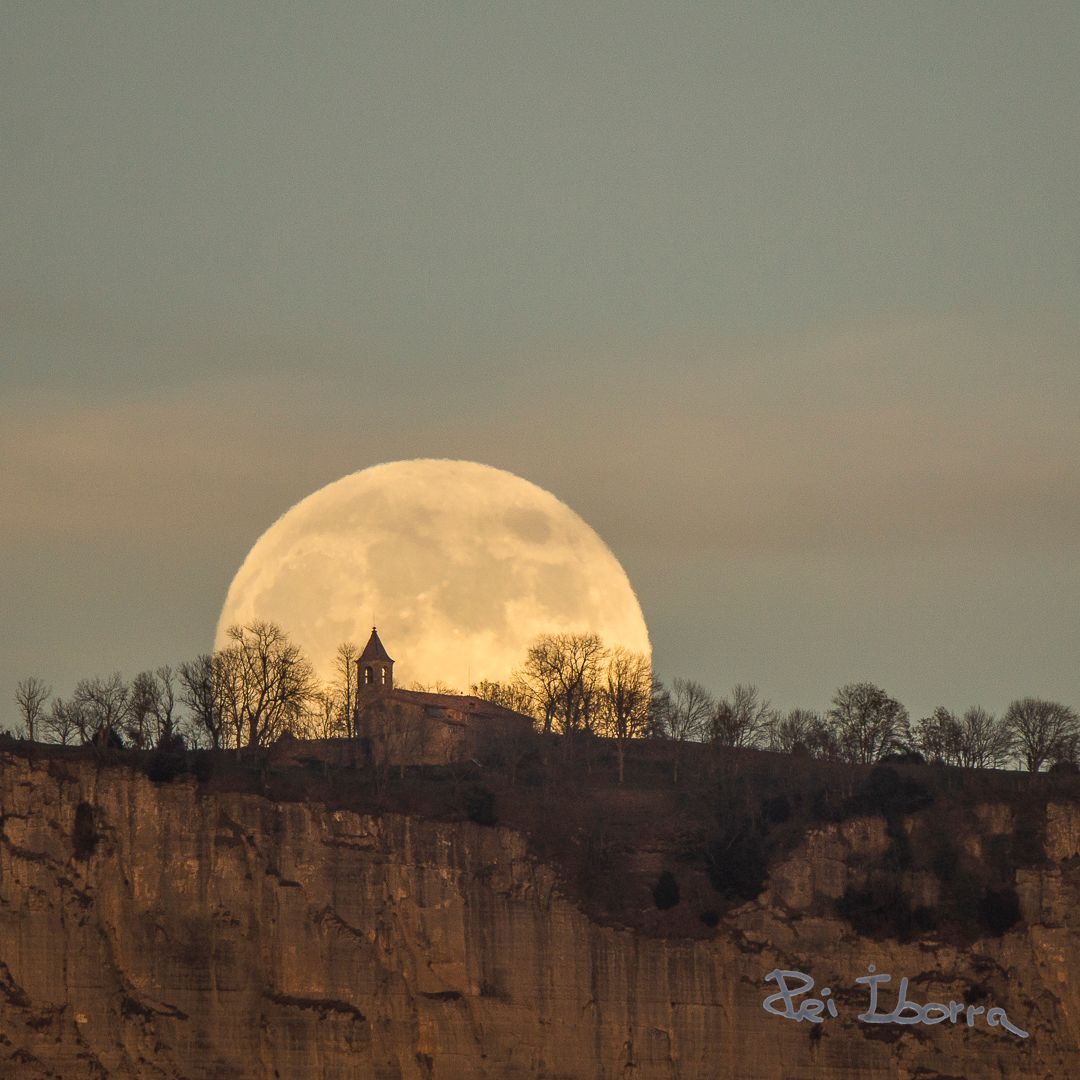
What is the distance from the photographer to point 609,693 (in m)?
140

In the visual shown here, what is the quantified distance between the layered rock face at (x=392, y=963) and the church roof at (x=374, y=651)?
1505 cm

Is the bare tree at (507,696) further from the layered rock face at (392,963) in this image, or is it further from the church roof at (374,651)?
the layered rock face at (392,963)

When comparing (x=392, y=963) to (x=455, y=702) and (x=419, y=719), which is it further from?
(x=455, y=702)

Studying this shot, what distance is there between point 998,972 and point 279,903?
84.2 ft

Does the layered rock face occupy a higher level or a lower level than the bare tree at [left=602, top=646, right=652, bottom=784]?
lower

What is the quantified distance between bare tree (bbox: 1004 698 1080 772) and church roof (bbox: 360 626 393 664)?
24.9 m

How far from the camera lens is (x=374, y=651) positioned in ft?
463

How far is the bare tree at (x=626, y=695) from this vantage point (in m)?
139

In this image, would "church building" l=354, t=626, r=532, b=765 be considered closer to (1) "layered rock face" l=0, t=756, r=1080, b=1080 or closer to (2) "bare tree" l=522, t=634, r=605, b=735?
(2) "bare tree" l=522, t=634, r=605, b=735

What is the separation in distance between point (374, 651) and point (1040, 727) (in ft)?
87.6

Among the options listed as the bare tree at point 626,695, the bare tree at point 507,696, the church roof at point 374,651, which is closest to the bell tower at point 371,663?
the church roof at point 374,651

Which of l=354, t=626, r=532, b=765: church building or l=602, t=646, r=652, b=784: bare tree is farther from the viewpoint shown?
l=602, t=646, r=652, b=784: bare tree

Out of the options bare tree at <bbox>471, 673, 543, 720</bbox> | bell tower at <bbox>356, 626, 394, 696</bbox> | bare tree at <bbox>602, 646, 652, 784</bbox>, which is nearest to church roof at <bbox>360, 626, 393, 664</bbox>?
bell tower at <bbox>356, 626, 394, 696</bbox>

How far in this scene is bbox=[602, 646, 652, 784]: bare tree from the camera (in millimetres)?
139250
